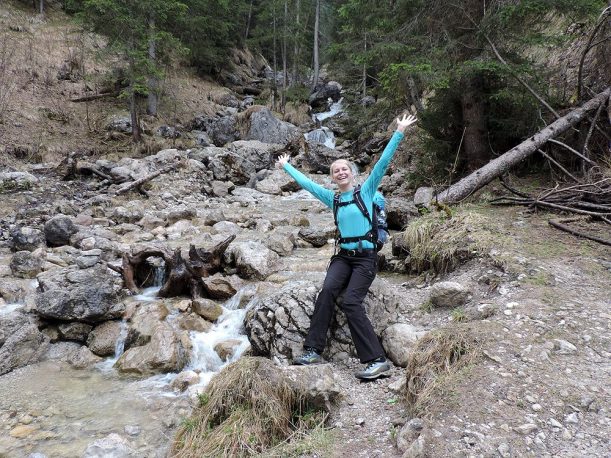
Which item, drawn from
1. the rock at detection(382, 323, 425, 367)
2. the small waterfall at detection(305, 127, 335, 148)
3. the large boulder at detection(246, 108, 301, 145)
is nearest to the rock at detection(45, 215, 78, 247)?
the rock at detection(382, 323, 425, 367)

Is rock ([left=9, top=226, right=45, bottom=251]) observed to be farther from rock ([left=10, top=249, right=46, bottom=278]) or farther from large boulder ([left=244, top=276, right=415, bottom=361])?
large boulder ([left=244, top=276, right=415, bottom=361])

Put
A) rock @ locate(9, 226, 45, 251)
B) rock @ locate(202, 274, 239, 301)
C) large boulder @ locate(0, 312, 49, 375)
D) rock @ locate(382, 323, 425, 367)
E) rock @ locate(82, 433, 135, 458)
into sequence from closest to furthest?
rock @ locate(82, 433, 135, 458), rock @ locate(382, 323, 425, 367), large boulder @ locate(0, 312, 49, 375), rock @ locate(202, 274, 239, 301), rock @ locate(9, 226, 45, 251)

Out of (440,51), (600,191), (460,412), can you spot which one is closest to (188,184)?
(440,51)

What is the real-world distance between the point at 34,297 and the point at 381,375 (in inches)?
213

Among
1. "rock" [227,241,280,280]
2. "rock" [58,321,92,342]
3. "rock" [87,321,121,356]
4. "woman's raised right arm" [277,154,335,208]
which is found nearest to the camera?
"woman's raised right arm" [277,154,335,208]

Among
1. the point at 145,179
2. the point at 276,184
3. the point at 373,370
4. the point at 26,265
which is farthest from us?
the point at 276,184

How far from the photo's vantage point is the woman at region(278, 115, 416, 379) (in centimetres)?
376

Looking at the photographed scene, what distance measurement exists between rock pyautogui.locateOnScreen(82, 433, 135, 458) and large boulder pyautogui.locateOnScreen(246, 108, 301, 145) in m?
19.3

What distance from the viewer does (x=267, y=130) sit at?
870 inches

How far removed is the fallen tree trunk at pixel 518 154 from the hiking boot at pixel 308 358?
492 cm

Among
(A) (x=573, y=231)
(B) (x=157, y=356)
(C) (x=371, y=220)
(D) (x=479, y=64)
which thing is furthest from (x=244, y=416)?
(D) (x=479, y=64)

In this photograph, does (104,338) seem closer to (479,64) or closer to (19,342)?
(19,342)

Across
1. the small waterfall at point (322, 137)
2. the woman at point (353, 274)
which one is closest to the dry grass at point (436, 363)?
the woman at point (353, 274)

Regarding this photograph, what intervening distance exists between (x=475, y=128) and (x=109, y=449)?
9273 millimetres
